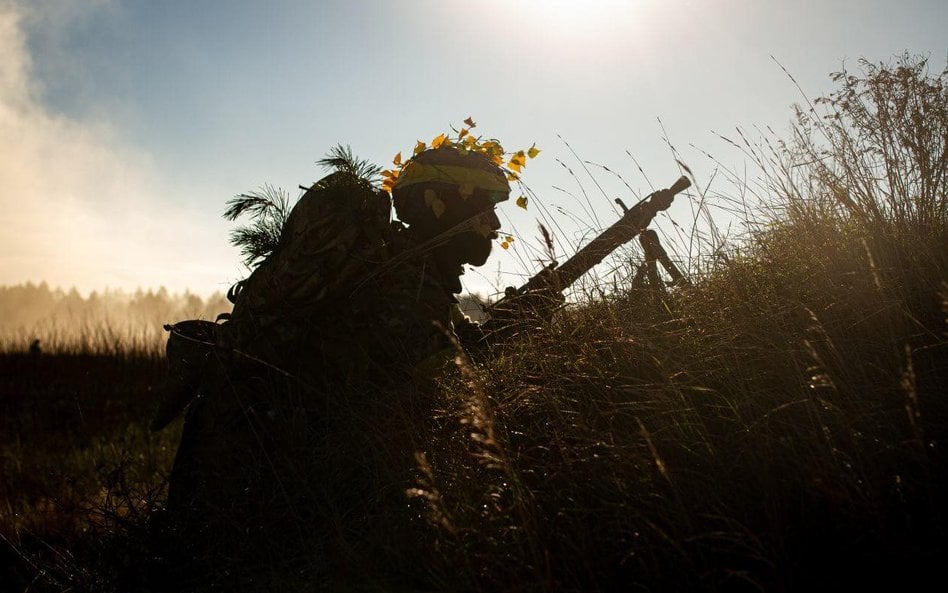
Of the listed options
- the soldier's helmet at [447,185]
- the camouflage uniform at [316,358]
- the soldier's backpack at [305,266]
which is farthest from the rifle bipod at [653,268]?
the soldier's backpack at [305,266]

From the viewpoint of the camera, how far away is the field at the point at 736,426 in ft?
4.39

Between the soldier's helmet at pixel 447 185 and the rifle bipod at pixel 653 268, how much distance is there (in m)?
0.86

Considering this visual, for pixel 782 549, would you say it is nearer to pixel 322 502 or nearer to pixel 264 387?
pixel 322 502

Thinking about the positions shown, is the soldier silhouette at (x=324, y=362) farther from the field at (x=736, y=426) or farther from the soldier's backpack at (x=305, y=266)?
the field at (x=736, y=426)

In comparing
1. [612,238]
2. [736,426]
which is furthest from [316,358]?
[736,426]

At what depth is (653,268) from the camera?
3.07 m

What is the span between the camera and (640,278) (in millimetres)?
3053

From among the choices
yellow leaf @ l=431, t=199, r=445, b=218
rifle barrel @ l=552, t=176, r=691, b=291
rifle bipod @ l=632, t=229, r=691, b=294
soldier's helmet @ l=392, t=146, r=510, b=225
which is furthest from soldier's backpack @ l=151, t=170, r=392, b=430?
rifle bipod @ l=632, t=229, r=691, b=294

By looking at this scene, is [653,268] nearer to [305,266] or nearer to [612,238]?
[612,238]

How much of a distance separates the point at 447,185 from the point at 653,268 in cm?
128

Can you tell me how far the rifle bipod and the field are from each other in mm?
92

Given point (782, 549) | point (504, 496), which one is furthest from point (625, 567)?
point (504, 496)

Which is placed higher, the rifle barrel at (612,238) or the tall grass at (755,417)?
the rifle barrel at (612,238)

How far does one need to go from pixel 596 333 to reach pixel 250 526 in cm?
169
